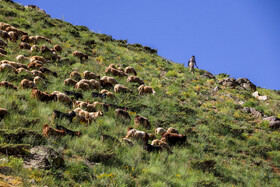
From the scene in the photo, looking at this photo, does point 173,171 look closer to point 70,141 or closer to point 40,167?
point 70,141

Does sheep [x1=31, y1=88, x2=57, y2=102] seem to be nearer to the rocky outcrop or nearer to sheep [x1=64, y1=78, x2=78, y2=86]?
sheep [x1=64, y1=78, x2=78, y2=86]

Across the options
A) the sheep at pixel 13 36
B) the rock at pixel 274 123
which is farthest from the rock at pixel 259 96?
the sheep at pixel 13 36

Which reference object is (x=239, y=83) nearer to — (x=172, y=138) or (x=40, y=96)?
(x=172, y=138)

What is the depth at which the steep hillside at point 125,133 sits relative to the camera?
5.27 meters

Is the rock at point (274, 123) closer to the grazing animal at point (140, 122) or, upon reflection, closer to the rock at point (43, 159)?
the grazing animal at point (140, 122)

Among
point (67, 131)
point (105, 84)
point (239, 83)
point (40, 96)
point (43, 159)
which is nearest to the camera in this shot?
point (43, 159)

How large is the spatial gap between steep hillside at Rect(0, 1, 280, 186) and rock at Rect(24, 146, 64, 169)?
0.02 meters

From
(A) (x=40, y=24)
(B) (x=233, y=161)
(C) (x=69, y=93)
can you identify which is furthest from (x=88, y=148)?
(A) (x=40, y=24)

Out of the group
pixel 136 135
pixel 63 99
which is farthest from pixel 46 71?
pixel 136 135

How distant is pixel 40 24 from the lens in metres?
19.5

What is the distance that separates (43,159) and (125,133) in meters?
3.50

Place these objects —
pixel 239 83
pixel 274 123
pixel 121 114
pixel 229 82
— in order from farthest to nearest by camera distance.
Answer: pixel 239 83
pixel 229 82
pixel 274 123
pixel 121 114

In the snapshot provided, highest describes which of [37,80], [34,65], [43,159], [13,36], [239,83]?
[239,83]

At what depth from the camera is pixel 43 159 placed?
197 inches
